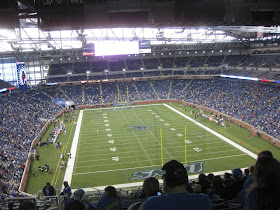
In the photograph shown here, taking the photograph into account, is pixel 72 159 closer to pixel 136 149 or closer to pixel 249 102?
pixel 136 149

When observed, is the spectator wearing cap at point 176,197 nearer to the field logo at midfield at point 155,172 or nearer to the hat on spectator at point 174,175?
the hat on spectator at point 174,175

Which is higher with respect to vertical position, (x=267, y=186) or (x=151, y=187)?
(x=267, y=186)

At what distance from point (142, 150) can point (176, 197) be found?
2341 centimetres

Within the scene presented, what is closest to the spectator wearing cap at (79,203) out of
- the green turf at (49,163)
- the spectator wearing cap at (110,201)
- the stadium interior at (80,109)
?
the spectator wearing cap at (110,201)

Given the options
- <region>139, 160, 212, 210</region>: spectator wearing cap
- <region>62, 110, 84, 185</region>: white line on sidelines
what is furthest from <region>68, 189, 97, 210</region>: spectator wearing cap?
<region>62, 110, 84, 185</region>: white line on sidelines

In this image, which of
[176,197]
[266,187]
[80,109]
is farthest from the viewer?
[80,109]

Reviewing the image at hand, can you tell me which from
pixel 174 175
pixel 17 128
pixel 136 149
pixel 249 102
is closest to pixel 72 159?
pixel 136 149

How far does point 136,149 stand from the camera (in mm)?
25672

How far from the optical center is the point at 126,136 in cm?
2995

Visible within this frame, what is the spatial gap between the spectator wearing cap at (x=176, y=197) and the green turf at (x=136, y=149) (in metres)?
Answer: 17.4

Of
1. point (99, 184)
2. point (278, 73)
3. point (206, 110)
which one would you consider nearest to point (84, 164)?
point (99, 184)

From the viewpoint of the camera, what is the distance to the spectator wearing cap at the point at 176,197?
220cm

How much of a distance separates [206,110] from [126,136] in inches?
720

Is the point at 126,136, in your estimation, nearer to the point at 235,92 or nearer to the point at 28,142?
the point at 28,142
